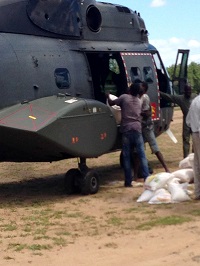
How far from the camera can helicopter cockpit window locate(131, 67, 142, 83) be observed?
1220 cm

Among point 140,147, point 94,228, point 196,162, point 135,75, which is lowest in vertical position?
point 94,228

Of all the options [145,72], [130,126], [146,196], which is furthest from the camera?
[145,72]

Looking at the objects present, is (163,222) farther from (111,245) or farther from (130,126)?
(130,126)

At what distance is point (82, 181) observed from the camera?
420 inches

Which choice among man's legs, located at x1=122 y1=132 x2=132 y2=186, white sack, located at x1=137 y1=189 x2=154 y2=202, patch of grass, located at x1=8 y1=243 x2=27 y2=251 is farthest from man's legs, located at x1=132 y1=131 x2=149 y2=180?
patch of grass, located at x1=8 y1=243 x2=27 y2=251

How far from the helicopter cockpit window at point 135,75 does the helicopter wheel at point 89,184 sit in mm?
2359

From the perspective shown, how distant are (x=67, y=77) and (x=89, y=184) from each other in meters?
1.89

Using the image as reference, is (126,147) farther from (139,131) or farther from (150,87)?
(150,87)

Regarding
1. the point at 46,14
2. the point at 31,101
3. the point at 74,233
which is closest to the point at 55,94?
the point at 31,101

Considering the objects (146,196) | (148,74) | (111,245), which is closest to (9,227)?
(111,245)

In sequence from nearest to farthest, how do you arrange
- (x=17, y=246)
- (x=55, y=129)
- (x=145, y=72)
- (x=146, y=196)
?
(x=17, y=246)
(x=55, y=129)
(x=146, y=196)
(x=145, y=72)

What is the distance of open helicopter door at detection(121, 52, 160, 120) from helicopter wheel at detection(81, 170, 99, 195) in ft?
7.34

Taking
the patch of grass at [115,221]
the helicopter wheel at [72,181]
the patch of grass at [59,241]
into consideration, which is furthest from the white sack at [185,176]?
the patch of grass at [59,241]

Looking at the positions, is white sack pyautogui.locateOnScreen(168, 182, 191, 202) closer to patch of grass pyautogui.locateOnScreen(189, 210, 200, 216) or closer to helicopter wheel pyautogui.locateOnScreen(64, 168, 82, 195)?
patch of grass pyautogui.locateOnScreen(189, 210, 200, 216)
